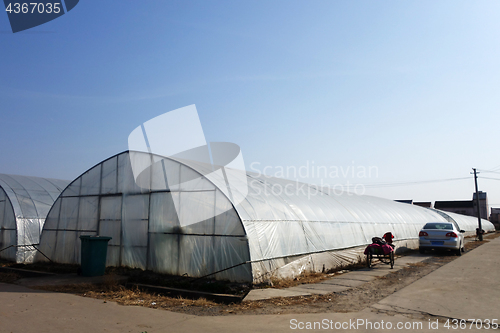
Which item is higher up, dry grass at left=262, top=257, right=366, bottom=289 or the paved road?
the paved road

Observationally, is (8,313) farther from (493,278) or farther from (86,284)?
(493,278)

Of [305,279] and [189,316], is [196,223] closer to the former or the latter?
[305,279]

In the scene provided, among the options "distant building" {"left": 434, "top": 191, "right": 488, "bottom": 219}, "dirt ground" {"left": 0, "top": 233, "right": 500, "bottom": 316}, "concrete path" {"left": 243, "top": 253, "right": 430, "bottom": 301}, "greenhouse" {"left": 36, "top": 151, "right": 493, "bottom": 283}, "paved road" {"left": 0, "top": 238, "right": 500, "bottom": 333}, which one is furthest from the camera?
"distant building" {"left": 434, "top": 191, "right": 488, "bottom": 219}

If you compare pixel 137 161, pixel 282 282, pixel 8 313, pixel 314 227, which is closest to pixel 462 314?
pixel 282 282

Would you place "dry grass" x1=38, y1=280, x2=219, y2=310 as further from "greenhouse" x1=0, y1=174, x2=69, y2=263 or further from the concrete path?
"greenhouse" x1=0, y1=174, x2=69, y2=263

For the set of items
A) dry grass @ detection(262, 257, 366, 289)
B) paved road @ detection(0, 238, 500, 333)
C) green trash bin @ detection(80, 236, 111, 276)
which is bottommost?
dry grass @ detection(262, 257, 366, 289)

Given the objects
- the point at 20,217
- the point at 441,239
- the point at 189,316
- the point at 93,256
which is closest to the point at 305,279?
the point at 189,316

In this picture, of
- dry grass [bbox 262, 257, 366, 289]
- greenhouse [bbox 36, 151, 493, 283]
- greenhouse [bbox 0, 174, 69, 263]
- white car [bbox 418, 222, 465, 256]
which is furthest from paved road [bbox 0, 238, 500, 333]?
white car [bbox 418, 222, 465, 256]

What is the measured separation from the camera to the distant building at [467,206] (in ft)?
310

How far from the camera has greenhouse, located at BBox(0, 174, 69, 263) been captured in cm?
1698

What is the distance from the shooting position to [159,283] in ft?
33.7

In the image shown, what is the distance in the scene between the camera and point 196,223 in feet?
36.4

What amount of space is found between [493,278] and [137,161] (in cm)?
1241

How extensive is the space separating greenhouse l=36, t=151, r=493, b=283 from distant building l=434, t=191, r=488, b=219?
93.8 metres
